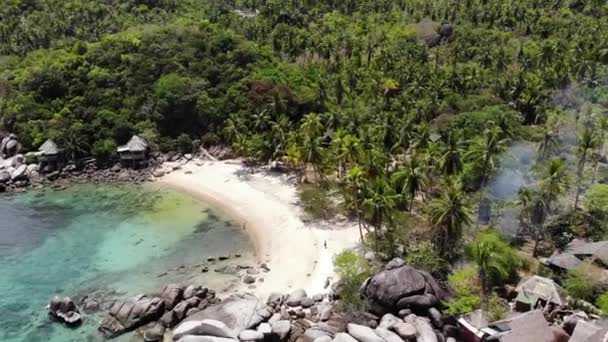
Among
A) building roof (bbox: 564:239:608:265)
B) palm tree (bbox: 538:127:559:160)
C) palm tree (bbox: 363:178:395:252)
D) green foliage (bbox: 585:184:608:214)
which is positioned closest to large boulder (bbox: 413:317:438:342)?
palm tree (bbox: 363:178:395:252)

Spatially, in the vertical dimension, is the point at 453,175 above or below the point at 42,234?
above

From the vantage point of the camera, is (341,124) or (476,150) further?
(341,124)

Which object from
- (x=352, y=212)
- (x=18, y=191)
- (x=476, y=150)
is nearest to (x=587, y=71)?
(x=476, y=150)

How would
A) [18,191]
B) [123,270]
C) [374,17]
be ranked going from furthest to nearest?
[374,17] < [18,191] < [123,270]

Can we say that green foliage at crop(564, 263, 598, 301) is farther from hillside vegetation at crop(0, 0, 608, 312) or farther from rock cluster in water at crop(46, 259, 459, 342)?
rock cluster in water at crop(46, 259, 459, 342)

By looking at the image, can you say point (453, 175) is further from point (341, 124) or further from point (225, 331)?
point (225, 331)

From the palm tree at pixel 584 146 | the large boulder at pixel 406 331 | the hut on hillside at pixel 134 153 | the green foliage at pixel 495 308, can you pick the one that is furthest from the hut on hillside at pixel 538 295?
the hut on hillside at pixel 134 153

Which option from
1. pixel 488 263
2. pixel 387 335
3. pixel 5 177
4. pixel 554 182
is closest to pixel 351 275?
pixel 387 335
